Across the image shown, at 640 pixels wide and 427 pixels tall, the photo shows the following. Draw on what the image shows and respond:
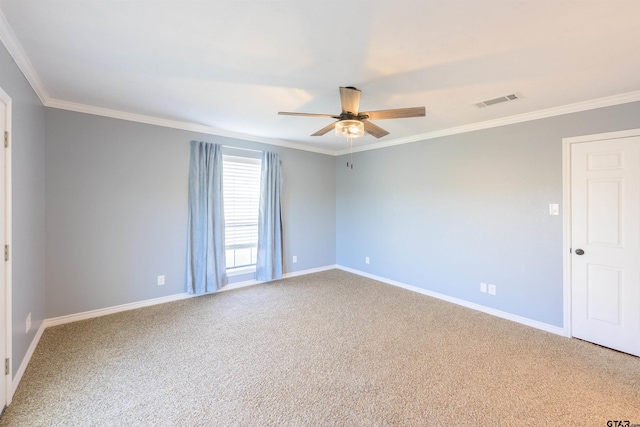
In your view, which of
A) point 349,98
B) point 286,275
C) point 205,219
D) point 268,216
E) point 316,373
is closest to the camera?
point 316,373

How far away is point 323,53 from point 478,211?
9.52 ft

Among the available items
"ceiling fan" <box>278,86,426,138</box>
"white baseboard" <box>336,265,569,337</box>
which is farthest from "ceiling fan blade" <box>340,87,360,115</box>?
"white baseboard" <box>336,265,569,337</box>

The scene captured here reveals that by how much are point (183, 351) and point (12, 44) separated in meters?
2.66

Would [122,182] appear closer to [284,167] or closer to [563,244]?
[284,167]

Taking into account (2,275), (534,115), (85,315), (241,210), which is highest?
(534,115)

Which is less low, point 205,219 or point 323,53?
point 323,53

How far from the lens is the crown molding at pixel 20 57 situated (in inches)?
66.9

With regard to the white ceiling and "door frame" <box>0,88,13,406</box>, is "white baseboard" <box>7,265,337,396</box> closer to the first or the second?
"door frame" <box>0,88,13,406</box>

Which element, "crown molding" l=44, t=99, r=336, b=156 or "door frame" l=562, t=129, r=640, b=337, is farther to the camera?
"crown molding" l=44, t=99, r=336, b=156

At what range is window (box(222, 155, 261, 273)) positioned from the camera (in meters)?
4.32

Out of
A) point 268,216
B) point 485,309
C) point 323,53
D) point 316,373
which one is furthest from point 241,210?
point 485,309

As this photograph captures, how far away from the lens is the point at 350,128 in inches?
96.5

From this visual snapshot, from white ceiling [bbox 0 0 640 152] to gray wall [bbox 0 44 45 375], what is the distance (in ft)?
0.75

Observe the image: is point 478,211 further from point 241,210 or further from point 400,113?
point 241,210
